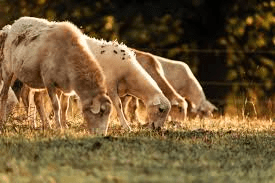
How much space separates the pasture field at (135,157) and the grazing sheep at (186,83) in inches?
304

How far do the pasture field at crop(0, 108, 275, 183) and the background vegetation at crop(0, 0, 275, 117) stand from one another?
37.4 feet

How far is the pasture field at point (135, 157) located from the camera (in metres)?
7.64

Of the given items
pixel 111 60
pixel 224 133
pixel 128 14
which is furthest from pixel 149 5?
pixel 224 133

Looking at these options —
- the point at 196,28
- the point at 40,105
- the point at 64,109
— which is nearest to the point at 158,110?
the point at 64,109

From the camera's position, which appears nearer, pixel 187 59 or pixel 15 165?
pixel 15 165

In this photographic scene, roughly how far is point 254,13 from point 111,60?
1067 centimetres

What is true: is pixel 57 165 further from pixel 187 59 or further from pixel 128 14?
pixel 187 59

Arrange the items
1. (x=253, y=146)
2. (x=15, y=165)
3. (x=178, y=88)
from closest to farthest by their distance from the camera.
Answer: (x=15, y=165) < (x=253, y=146) < (x=178, y=88)

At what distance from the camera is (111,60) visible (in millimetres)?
14523

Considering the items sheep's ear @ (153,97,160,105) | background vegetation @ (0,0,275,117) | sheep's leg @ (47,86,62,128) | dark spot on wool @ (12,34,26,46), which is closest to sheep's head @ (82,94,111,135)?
sheep's leg @ (47,86,62,128)

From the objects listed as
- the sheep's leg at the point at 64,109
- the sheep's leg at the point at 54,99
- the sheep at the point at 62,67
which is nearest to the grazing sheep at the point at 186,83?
the sheep's leg at the point at 64,109

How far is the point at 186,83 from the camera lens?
20.3 m

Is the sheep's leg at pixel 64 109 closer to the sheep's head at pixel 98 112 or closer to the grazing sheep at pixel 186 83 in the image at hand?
the sheep's head at pixel 98 112

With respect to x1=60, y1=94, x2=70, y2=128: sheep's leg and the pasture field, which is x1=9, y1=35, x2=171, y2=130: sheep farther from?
the pasture field
